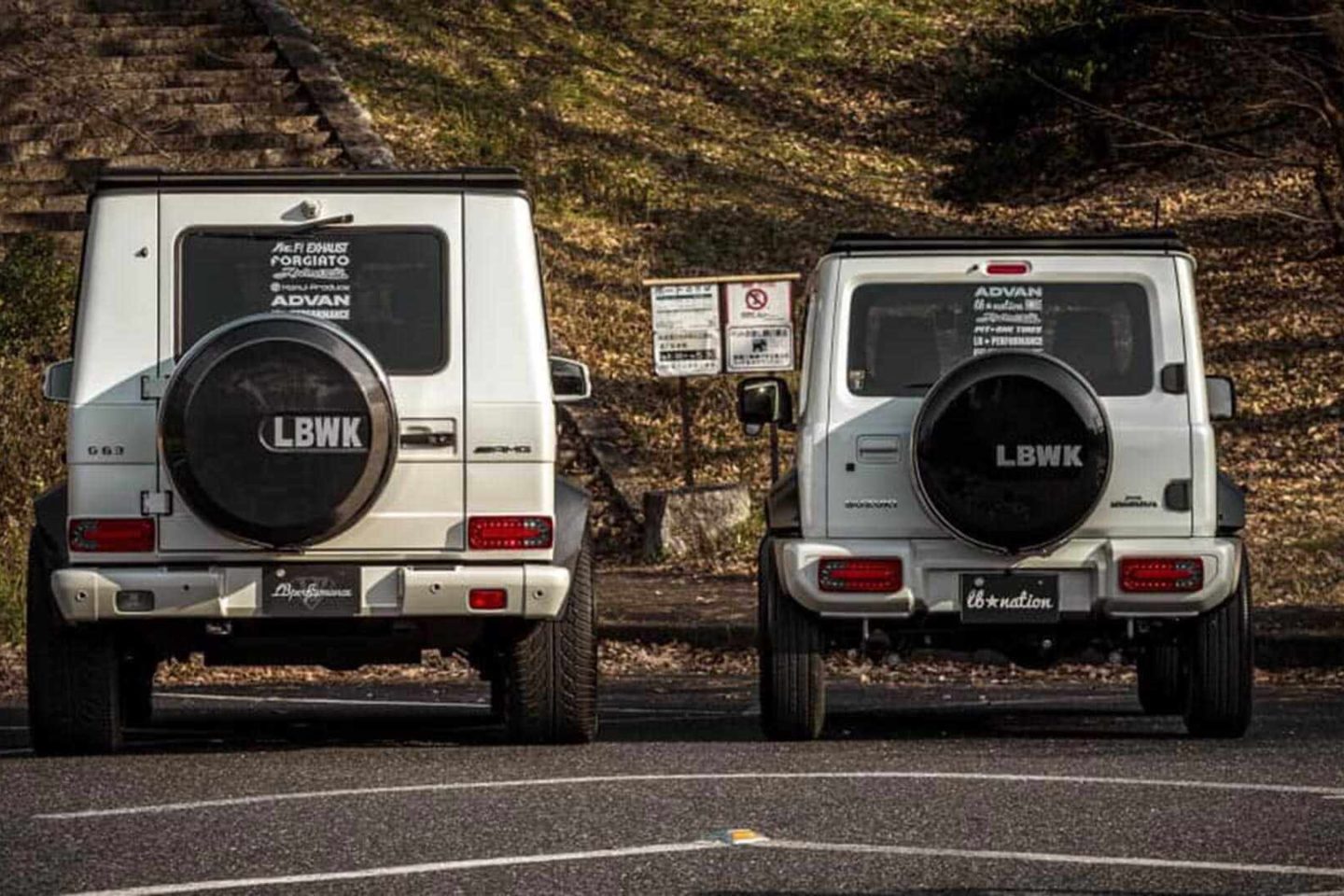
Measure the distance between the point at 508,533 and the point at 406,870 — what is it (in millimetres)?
3529

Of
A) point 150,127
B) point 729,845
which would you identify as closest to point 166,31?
point 150,127

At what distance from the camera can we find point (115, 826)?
9.05 m

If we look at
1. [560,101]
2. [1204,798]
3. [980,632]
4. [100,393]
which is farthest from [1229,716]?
[560,101]

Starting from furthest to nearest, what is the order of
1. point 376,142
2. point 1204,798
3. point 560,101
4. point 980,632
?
point 560,101, point 376,142, point 980,632, point 1204,798

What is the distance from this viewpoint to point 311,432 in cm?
1092

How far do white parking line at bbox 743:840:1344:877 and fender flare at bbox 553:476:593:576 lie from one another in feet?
10.3

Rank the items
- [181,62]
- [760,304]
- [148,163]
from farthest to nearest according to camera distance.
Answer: [181,62] < [148,163] < [760,304]

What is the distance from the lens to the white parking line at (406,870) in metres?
7.63

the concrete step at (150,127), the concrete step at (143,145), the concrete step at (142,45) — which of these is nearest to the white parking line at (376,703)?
the concrete step at (143,145)

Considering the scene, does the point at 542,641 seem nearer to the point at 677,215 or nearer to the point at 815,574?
the point at 815,574

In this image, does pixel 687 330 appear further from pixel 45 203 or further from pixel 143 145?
pixel 143 145

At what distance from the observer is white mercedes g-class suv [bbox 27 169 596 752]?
11.3m

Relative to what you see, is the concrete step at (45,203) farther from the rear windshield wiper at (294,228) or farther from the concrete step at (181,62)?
the rear windshield wiper at (294,228)

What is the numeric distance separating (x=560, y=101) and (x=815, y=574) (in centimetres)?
2255
